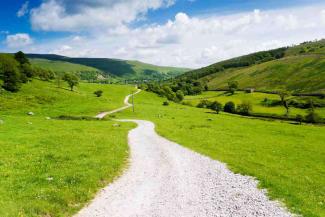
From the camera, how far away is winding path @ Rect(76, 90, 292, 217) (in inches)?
651

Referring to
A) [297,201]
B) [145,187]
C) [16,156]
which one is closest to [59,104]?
[16,156]

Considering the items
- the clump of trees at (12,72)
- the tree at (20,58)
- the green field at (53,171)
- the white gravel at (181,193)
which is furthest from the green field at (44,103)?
the white gravel at (181,193)

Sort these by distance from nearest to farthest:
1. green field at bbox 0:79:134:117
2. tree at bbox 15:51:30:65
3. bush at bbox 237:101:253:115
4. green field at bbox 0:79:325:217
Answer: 1. green field at bbox 0:79:325:217
2. green field at bbox 0:79:134:117
3. tree at bbox 15:51:30:65
4. bush at bbox 237:101:253:115

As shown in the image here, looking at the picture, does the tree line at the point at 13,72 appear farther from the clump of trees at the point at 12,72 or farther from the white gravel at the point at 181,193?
the white gravel at the point at 181,193

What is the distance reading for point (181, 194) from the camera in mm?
19469

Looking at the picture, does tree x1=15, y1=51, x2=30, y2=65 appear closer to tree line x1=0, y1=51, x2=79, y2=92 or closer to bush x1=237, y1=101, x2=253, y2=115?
tree line x1=0, y1=51, x2=79, y2=92

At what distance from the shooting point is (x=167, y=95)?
628 ft

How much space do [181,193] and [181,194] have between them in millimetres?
204

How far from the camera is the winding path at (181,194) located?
1655 centimetres

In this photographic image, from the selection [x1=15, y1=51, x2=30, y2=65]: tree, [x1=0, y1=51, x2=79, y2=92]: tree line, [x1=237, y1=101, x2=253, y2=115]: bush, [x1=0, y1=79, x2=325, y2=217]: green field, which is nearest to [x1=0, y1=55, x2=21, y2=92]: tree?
[x1=0, y1=51, x2=79, y2=92]: tree line

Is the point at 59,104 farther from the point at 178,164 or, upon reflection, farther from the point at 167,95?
the point at 167,95

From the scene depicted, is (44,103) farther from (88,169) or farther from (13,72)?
(88,169)

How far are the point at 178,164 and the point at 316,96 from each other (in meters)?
184

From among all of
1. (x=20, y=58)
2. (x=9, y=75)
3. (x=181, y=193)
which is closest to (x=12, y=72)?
(x=9, y=75)
